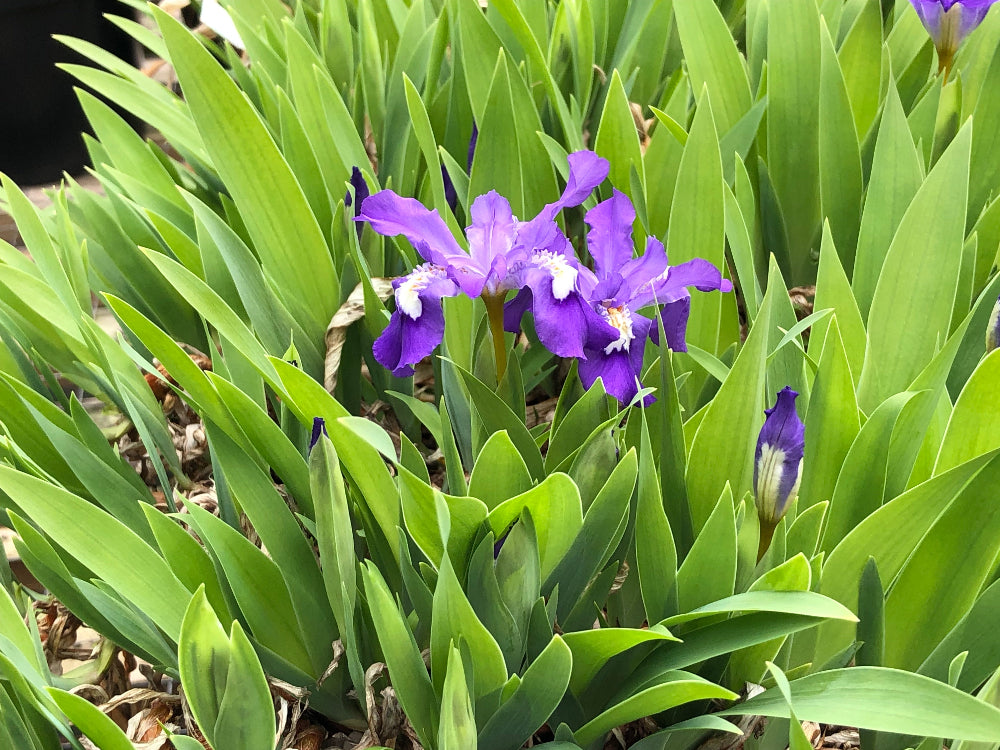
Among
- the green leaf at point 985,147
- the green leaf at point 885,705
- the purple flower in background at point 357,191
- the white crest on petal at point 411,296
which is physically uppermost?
the green leaf at point 985,147

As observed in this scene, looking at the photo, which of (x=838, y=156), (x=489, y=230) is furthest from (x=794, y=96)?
(x=489, y=230)

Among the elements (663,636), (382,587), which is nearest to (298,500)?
(382,587)

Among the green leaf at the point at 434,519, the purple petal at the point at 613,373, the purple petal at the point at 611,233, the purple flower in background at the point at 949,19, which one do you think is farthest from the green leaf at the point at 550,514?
the purple flower in background at the point at 949,19

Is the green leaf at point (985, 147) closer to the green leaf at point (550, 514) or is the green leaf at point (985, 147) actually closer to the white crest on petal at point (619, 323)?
the white crest on petal at point (619, 323)

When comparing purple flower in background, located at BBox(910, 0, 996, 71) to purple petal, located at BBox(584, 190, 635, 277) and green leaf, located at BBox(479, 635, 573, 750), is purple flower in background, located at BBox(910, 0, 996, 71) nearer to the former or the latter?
purple petal, located at BBox(584, 190, 635, 277)

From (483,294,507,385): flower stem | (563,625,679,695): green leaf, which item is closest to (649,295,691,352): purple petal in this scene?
(483,294,507,385): flower stem
